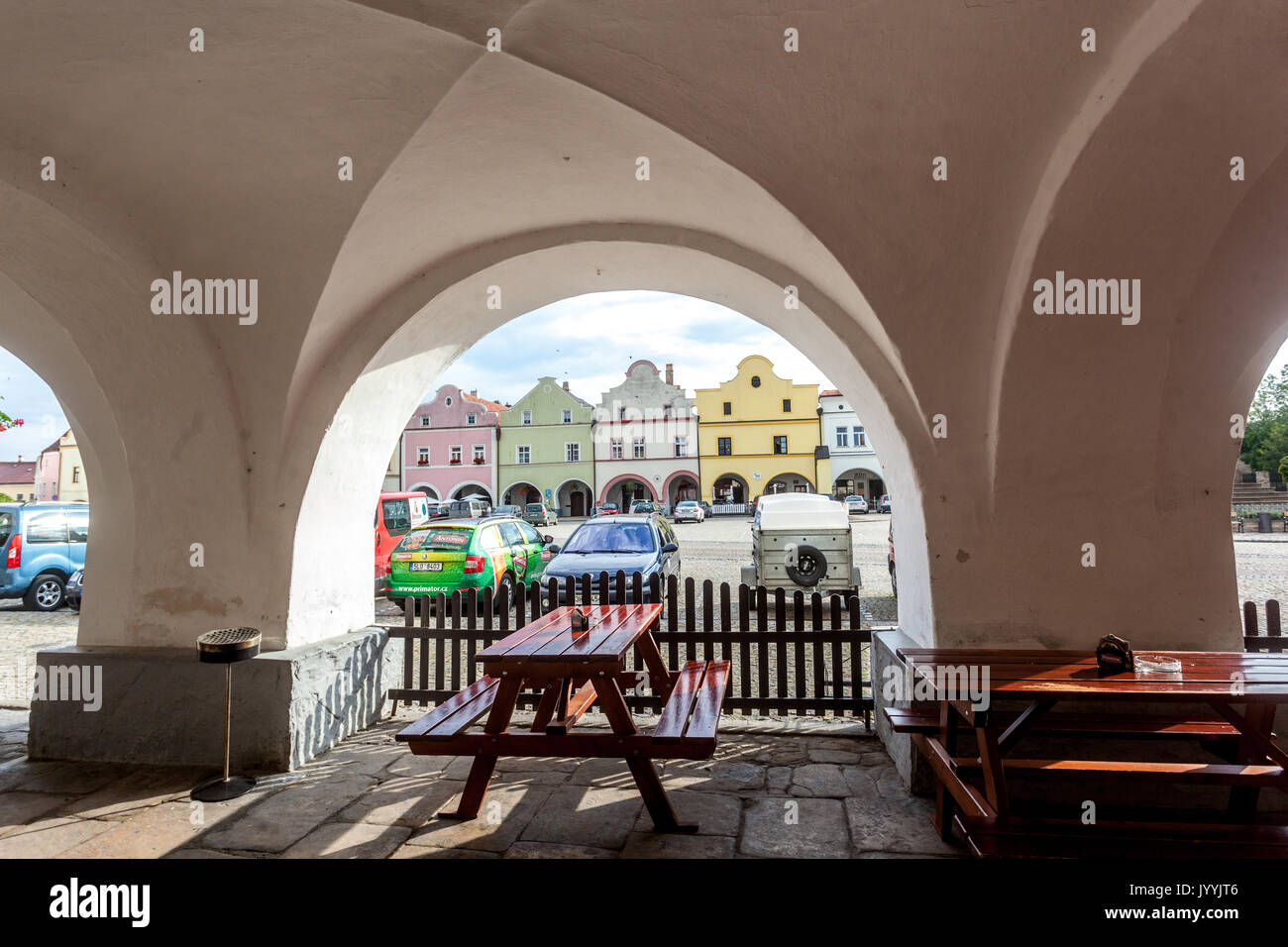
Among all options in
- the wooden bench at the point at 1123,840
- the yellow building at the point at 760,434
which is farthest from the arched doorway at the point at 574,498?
the wooden bench at the point at 1123,840

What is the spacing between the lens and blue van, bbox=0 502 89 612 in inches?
386

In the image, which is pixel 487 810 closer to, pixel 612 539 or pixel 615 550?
pixel 615 550

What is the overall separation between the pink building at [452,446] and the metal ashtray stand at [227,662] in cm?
3689

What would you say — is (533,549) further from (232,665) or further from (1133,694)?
(1133,694)

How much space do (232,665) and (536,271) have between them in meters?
3.23

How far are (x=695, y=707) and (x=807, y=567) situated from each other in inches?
280

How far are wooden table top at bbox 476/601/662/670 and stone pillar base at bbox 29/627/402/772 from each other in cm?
139

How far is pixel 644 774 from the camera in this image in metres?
2.98

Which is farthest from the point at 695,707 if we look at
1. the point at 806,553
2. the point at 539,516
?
the point at 539,516

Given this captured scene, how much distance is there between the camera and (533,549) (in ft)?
35.5

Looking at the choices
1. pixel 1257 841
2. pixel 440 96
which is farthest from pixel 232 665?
pixel 1257 841

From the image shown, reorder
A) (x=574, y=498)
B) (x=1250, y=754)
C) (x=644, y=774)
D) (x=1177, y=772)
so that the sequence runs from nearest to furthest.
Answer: (x=1177, y=772)
(x=1250, y=754)
(x=644, y=774)
(x=574, y=498)

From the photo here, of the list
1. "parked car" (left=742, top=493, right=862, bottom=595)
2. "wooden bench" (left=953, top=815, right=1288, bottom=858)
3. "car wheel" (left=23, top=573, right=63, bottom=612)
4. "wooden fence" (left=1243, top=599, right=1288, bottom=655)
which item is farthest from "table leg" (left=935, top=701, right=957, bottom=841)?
"car wheel" (left=23, top=573, right=63, bottom=612)

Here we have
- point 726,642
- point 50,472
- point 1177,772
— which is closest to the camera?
point 1177,772
